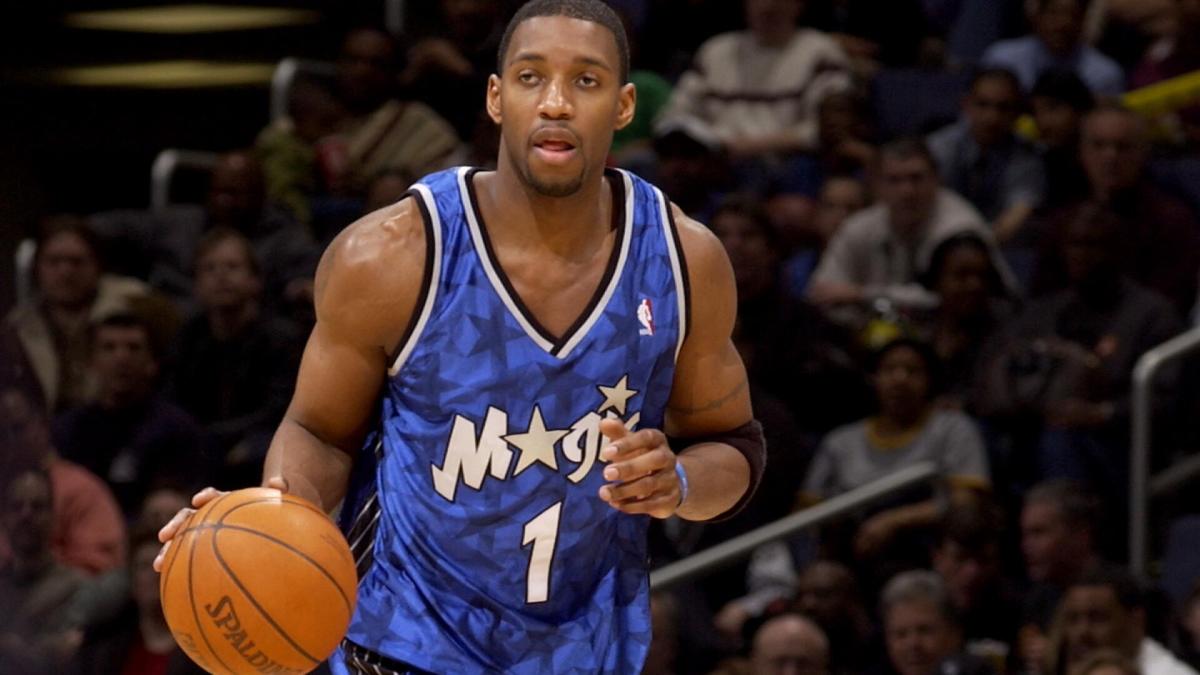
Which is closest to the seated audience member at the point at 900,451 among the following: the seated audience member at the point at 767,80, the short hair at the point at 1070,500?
the short hair at the point at 1070,500

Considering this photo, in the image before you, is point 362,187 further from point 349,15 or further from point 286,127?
point 349,15

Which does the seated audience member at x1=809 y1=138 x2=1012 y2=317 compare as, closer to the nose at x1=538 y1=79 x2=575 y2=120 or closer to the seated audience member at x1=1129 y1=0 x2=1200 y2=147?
the seated audience member at x1=1129 y1=0 x2=1200 y2=147

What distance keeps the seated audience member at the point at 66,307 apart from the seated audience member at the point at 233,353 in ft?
1.09

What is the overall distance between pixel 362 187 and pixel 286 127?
0.62 meters

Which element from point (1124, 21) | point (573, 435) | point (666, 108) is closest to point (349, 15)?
point (666, 108)

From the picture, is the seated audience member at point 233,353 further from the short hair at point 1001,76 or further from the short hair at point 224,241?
the short hair at point 1001,76

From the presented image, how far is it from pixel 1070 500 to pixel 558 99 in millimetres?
3712

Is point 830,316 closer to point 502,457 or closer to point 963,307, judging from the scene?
point 963,307

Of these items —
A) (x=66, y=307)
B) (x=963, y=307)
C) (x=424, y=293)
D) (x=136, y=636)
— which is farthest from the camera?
(x=66, y=307)

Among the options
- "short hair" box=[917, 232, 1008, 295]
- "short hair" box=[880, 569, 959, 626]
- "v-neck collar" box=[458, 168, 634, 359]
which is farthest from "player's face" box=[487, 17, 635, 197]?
"short hair" box=[917, 232, 1008, 295]

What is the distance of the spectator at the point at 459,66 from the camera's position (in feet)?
32.3

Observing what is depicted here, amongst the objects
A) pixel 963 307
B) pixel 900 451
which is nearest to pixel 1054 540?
pixel 900 451

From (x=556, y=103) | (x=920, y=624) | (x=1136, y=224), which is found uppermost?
(x=556, y=103)

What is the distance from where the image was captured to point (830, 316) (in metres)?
8.18
